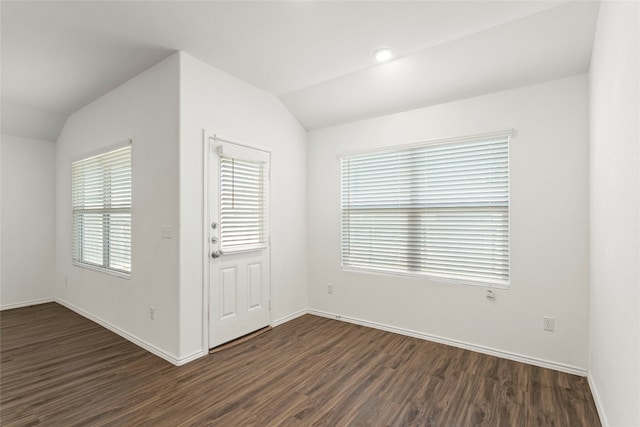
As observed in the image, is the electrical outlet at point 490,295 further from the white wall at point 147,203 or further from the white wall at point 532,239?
the white wall at point 147,203

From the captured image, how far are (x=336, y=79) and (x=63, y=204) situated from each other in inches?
180

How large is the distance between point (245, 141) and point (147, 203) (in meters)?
1.20

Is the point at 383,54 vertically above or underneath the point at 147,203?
above

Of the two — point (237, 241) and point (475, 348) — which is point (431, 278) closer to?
point (475, 348)

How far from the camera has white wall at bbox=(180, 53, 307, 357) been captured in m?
2.89

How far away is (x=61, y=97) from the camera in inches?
153

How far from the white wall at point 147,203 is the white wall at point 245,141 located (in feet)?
0.29

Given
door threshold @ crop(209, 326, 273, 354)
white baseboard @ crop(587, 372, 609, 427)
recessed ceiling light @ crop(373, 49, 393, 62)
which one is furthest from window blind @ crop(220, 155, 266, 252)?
white baseboard @ crop(587, 372, 609, 427)

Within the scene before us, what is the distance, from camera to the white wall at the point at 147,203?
2.90m

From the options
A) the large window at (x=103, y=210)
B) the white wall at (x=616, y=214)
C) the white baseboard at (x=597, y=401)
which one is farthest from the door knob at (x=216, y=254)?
the white baseboard at (x=597, y=401)

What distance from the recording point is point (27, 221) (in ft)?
15.7

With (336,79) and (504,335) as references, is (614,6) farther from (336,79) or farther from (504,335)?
(504,335)

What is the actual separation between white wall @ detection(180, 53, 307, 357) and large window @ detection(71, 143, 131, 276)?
103cm

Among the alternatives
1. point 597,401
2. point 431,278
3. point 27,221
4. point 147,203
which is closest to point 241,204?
point 147,203
